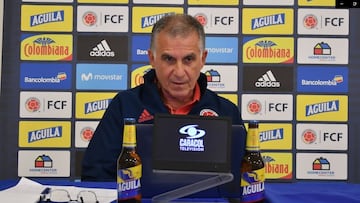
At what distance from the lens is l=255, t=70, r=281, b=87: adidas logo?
10.4 feet

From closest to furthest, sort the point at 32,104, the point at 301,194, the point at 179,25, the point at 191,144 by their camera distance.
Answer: the point at 191,144 → the point at 301,194 → the point at 179,25 → the point at 32,104

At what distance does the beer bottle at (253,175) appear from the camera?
40.3 inches

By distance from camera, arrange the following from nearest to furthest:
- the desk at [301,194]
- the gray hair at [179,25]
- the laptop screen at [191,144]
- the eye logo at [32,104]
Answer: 1. the laptop screen at [191,144]
2. the desk at [301,194]
3. the gray hair at [179,25]
4. the eye logo at [32,104]

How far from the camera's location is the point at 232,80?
10.4ft

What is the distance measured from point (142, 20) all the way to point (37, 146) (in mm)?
1059

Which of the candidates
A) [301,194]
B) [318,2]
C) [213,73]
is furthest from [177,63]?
[318,2]

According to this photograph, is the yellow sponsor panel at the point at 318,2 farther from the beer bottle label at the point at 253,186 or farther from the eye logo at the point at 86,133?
the beer bottle label at the point at 253,186

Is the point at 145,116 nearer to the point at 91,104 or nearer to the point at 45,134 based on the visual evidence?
the point at 91,104

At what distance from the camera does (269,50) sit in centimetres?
319

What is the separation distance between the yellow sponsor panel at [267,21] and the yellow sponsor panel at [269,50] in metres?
0.05

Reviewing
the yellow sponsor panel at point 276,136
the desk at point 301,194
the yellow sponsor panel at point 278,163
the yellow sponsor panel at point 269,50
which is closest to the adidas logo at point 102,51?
the yellow sponsor panel at point 269,50

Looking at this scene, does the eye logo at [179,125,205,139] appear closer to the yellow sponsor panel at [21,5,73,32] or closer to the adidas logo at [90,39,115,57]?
the adidas logo at [90,39,115,57]

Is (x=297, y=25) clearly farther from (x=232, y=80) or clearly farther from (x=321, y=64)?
(x=232, y=80)

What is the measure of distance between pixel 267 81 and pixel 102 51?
109 centimetres
